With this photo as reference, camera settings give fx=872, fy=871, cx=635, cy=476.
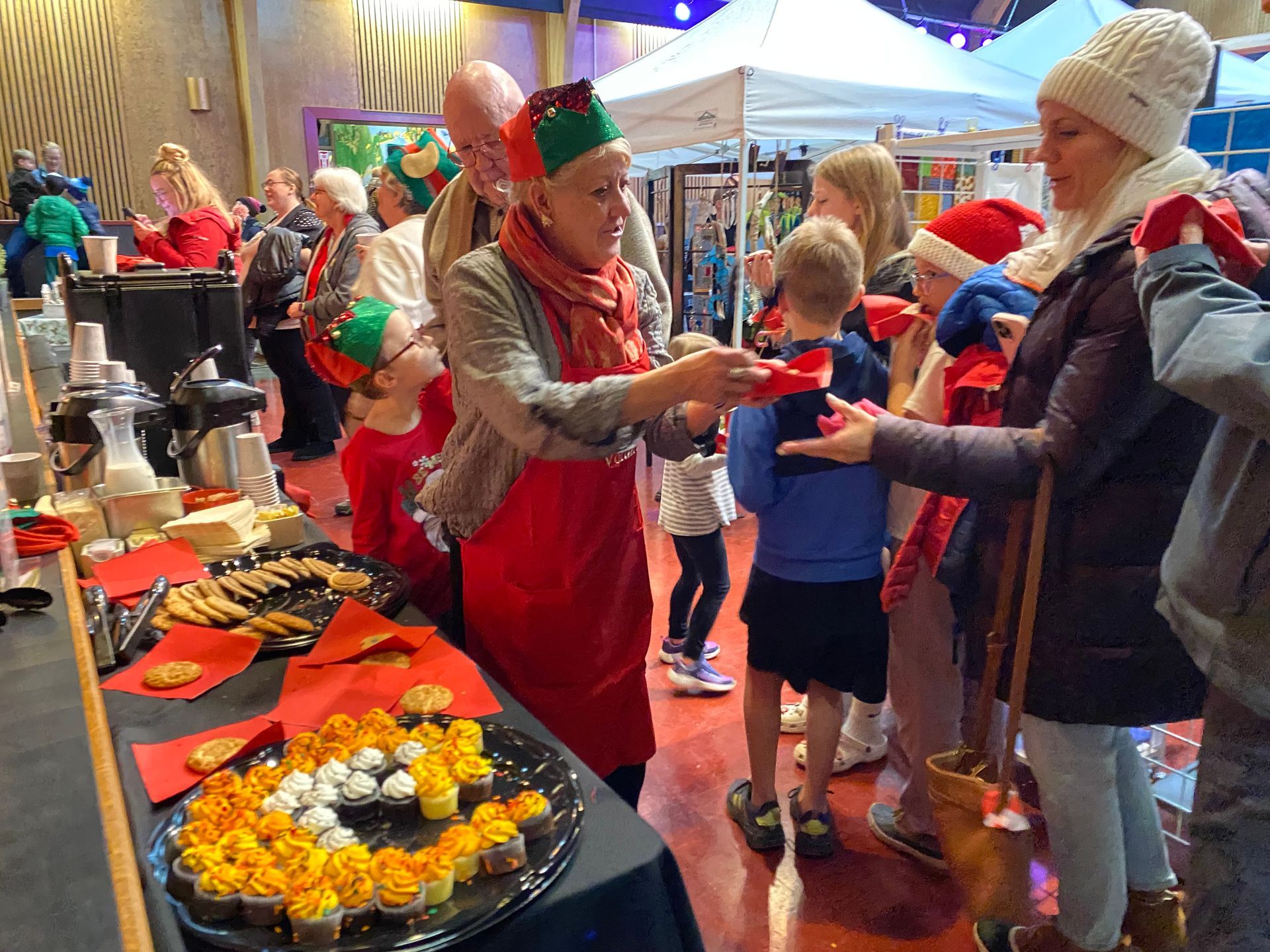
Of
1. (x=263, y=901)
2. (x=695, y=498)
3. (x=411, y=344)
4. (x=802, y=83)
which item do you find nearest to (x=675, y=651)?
(x=695, y=498)

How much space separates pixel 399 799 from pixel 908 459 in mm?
1010

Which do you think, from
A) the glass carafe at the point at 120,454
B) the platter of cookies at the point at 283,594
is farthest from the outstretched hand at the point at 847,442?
the glass carafe at the point at 120,454

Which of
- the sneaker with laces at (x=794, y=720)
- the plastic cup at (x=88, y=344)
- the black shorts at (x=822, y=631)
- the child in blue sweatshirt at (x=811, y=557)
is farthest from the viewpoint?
the sneaker with laces at (x=794, y=720)

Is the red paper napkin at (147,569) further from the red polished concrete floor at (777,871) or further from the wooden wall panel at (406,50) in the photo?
the wooden wall panel at (406,50)

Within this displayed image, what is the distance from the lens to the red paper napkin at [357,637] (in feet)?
5.05

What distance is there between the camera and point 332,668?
1.50m

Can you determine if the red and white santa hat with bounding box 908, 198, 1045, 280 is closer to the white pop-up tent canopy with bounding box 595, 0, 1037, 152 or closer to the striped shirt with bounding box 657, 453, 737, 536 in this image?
the striped shirt with bounding box 657, 453, 737, 536

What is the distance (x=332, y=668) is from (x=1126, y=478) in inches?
55.0

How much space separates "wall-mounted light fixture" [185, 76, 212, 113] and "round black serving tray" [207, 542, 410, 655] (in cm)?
1093

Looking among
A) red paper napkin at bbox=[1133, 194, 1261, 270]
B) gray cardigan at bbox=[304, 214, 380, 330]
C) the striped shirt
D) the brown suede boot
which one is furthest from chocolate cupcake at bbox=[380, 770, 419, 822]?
gray cardigan at bbox=[304, 214, 380, 330]

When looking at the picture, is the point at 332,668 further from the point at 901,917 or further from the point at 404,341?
the point at 901,917

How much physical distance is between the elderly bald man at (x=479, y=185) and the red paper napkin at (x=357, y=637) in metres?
0.78

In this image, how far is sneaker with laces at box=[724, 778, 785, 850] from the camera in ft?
7.69

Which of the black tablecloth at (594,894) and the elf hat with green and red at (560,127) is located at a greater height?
the elf hat with green and red at (560,127)
